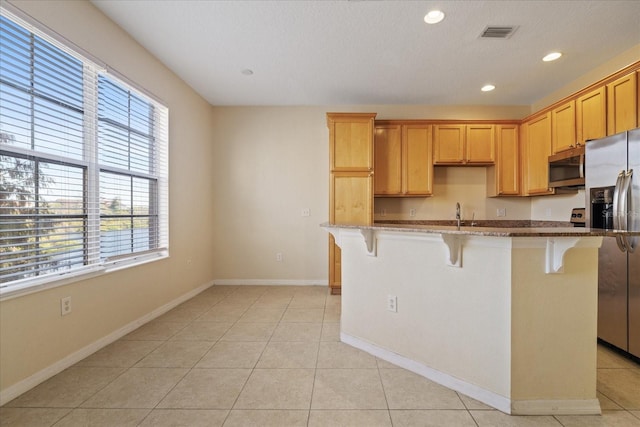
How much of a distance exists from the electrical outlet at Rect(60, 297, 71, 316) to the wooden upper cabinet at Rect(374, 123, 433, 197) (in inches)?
140

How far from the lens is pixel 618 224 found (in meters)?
2.18

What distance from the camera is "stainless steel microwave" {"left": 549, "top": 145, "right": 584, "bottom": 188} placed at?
9.80 feet

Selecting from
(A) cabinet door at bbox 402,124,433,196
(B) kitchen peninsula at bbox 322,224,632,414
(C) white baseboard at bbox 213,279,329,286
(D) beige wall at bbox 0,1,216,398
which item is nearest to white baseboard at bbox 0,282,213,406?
(D) beige wall at bbox 0,1,216,398

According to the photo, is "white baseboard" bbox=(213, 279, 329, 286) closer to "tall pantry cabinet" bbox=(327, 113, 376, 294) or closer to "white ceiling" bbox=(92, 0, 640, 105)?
"tall pantry cabinet" bbox=(327, 113, 376, 294)

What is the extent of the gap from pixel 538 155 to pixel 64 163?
5.17 m

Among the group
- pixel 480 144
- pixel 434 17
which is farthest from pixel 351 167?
pixel 480 144

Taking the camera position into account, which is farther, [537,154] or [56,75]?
[537,154]

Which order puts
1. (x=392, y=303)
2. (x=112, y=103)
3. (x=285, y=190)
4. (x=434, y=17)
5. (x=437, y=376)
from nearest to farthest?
(x=437, y=376), (x=392, y=303), (x=434, y=17), (x=112, y=103), (x=285, y=190)

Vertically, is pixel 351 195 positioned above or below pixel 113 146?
below

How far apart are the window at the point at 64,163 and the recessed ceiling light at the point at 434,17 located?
9.26 ft

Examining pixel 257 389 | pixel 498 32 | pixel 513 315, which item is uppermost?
pixel 498 32

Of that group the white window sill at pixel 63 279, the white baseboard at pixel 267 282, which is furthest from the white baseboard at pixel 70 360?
the white baseboard at pixel 267 282

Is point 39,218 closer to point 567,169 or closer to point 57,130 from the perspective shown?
point 57,130

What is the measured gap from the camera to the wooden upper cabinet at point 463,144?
158 inches
